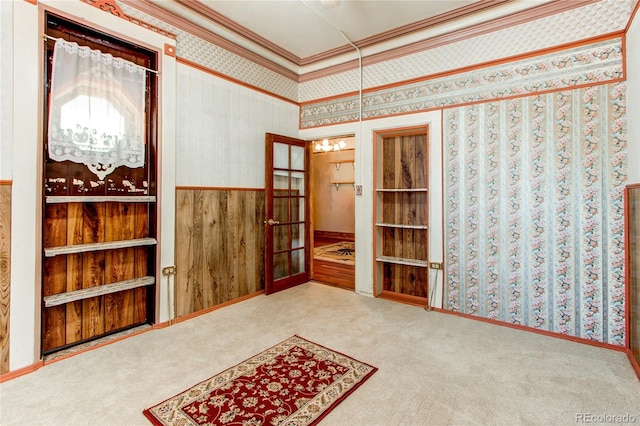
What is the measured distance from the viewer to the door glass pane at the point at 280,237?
14.0 feet

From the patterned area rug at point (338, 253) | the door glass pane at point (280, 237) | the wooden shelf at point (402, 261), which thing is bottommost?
the patterned area rug at point (338, 253)

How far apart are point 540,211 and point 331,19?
9.56 ft

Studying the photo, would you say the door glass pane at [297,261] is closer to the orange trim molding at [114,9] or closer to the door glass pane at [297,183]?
the door glass pane at [297,183]

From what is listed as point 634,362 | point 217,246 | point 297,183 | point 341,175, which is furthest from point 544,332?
point 341,175

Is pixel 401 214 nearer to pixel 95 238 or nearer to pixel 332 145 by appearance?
pixel 95 238

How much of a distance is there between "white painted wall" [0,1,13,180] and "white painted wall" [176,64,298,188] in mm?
1244

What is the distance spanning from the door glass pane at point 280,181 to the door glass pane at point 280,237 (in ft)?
1.51


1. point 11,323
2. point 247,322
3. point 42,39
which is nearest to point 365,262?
point 247,322

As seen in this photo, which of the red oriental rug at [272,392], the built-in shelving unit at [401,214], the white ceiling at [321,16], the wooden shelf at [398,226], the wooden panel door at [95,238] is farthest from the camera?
the built-in shelving unit at [401,214]

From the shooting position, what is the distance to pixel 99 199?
103 inches

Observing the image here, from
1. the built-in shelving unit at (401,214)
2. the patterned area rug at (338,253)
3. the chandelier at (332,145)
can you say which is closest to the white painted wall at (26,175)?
the built-in shelving unit at (401,214)

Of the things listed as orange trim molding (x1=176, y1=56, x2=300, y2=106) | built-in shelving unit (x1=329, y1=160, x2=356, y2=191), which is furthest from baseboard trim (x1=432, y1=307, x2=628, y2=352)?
built-in shelving unit (x1=329, y1=160, x2=356, y2=191)

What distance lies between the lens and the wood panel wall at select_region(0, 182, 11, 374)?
2.16 meters

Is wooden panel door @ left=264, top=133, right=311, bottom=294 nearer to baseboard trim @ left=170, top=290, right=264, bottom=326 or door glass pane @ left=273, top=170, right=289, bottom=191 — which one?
door glass pane @ left=273, top=170, right=289, bottom=191
